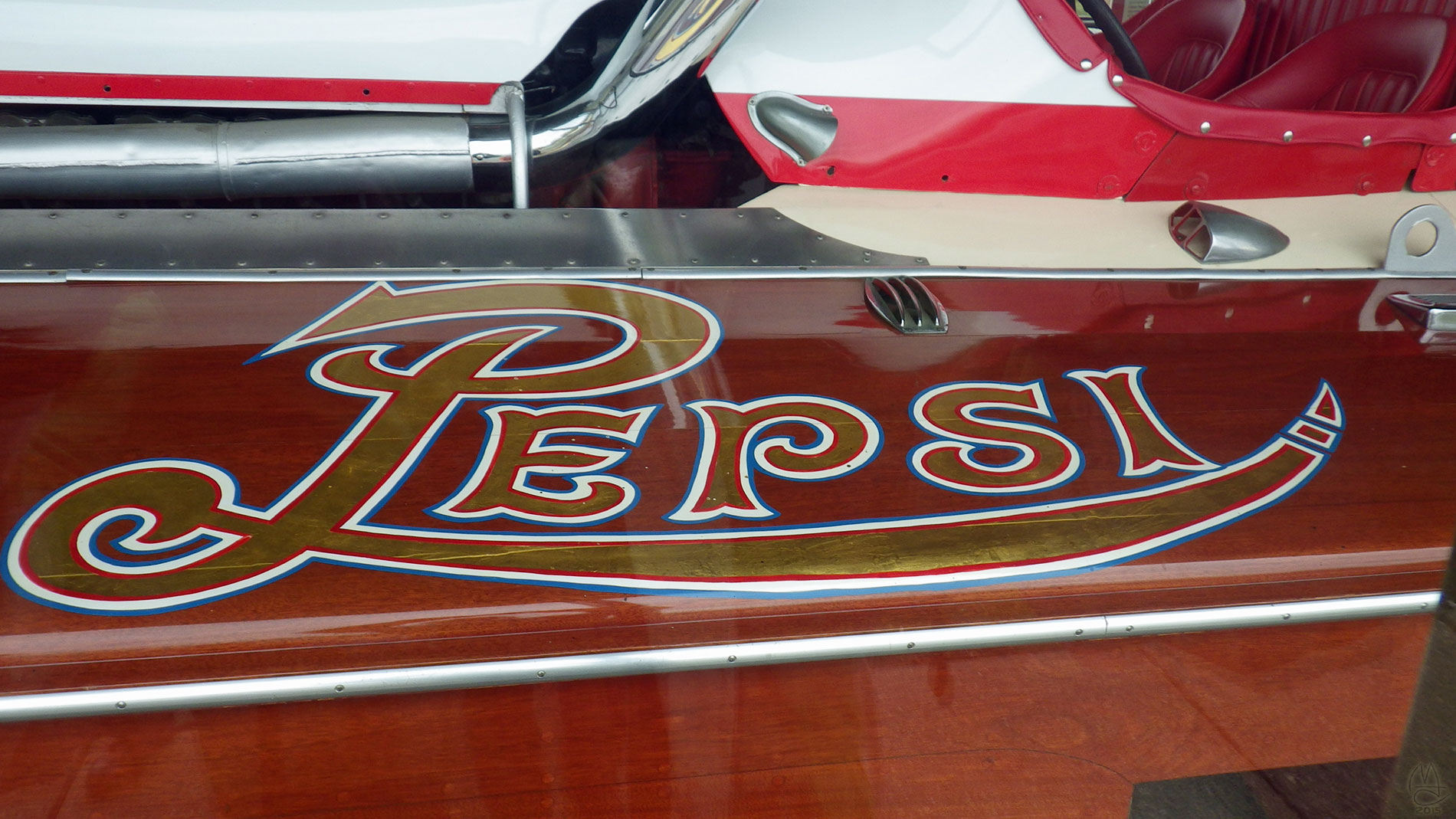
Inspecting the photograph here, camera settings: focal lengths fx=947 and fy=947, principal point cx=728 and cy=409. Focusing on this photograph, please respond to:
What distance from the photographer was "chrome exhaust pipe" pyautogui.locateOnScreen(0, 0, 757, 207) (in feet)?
3.37

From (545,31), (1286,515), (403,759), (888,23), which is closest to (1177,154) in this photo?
(888,23)

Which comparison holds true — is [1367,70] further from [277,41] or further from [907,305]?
[277,41]

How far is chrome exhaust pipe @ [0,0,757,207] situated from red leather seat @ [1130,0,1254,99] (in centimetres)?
104

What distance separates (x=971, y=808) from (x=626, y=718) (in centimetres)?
23

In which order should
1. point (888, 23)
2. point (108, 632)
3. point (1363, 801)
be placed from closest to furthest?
point (108, 632) → point (888, 23) → point (1363, 801)

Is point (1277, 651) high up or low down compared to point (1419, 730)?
down

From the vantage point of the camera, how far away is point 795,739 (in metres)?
0.57

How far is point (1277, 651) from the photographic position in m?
0.63

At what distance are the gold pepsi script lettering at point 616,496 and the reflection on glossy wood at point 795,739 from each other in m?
0.06

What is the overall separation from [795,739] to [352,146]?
85cm

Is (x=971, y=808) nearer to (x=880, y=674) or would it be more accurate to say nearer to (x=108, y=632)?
(x=880, y=674)

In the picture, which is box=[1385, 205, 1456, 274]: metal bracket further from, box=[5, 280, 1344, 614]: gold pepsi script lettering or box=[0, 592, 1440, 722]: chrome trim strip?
box=[0, 592, 1440, 722]: chrome trim strip

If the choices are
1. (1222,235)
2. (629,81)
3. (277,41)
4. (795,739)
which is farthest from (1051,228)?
(277,41)

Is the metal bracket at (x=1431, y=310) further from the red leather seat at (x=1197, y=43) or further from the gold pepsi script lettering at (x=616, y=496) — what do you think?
the red leather seat at (x=1197, y=43)
